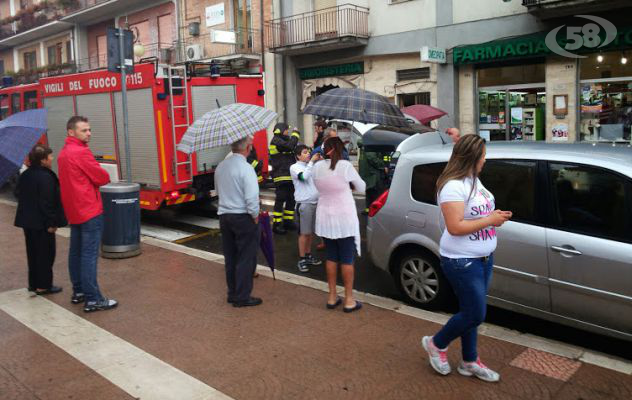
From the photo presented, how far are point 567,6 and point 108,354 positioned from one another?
11.7 meters

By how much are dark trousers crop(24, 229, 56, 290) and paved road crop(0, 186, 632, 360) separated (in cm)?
265

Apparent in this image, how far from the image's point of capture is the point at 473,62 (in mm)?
14945

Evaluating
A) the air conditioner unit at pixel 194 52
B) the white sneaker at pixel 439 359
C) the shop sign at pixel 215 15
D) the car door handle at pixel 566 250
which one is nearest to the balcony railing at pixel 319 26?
the shop sign at pixel 215 15

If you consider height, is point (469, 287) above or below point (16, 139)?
below


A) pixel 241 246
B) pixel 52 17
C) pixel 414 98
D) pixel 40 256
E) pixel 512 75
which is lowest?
pixel 40 256

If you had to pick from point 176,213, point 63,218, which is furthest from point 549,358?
point 176,213

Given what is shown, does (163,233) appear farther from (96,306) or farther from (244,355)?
(244,355)

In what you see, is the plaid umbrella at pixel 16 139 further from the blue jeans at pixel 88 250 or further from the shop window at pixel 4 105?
the shop window at pixel 4 105

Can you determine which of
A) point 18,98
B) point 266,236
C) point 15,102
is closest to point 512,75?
point 266,236

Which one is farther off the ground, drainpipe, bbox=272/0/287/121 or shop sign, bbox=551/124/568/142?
drainpipe, bbox=272/0/287/121

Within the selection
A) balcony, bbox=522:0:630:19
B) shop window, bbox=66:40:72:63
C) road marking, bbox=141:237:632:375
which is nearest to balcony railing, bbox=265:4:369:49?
balcony, bbox=522:0:630:19

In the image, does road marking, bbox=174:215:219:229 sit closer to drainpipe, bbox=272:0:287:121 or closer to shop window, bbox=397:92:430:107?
shop window, bbox=397:92:430:107

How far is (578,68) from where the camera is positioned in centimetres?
1342

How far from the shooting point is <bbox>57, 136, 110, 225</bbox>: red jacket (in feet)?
18.0
